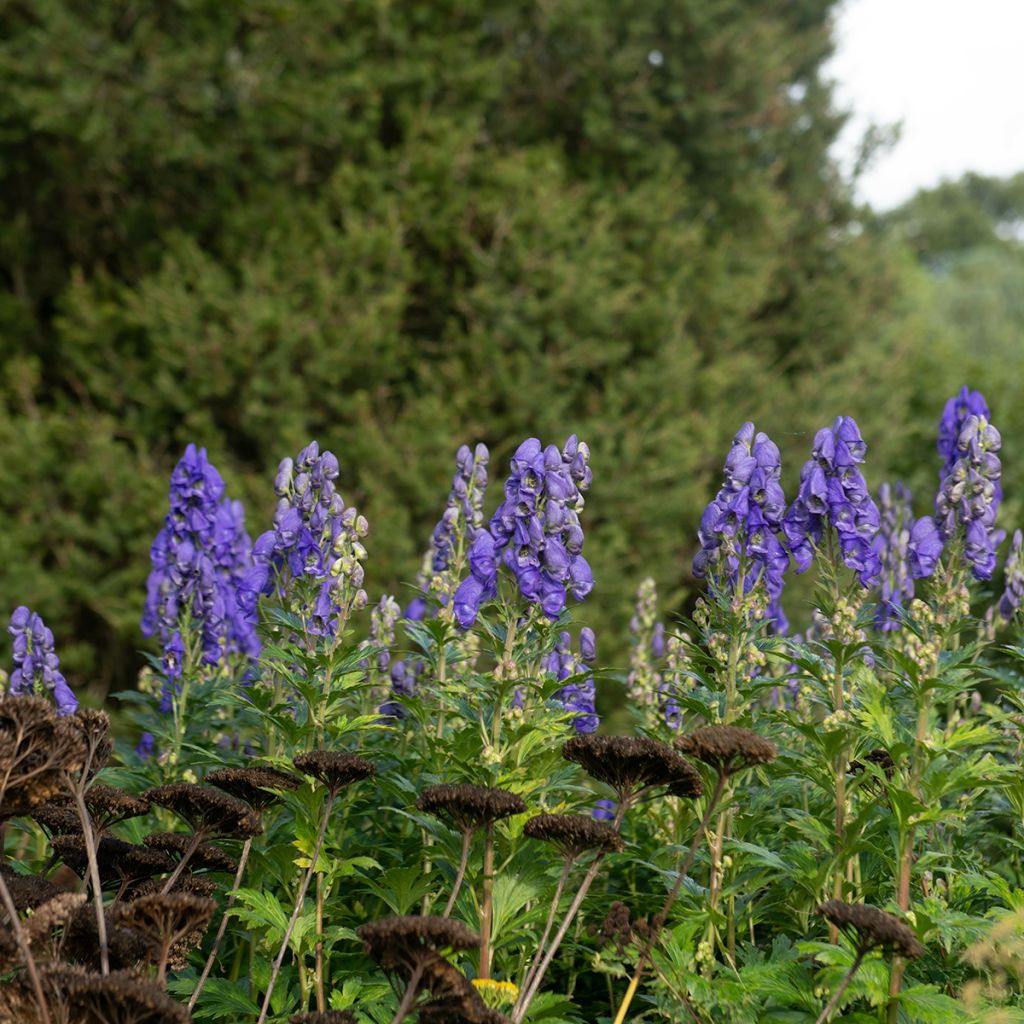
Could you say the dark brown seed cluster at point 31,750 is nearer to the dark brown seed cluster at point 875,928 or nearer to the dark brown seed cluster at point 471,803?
the dark brown seed cluster at point 471,803

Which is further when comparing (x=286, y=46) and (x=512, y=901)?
(x=286, y=46)

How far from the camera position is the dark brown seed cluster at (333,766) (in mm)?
3168

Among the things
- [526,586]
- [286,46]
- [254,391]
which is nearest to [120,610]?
[254,391]

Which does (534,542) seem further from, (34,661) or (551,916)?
(34,661)

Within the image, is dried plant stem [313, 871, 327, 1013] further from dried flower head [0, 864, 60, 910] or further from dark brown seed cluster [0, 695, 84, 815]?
dark brown seed cluster [0, 695, 84, 815]

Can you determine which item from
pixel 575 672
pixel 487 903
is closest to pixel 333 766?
pixel 487 903

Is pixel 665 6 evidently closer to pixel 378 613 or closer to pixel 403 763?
pixel 378 613

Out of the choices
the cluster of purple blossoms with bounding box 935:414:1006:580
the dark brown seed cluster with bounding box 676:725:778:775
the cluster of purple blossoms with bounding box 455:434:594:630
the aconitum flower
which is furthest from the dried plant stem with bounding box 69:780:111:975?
the aconitum flower

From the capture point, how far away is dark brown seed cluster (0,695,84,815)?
263cm

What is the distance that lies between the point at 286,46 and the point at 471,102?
73.8 inches

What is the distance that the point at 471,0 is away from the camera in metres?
11.0

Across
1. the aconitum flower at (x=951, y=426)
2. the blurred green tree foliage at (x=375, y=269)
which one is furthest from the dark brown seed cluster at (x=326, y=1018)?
the blurred green tree foliage at (x=375, y=269)

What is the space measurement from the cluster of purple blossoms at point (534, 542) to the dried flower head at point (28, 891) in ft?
4.83

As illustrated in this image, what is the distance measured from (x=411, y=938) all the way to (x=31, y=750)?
3.15 feet
